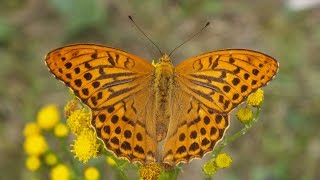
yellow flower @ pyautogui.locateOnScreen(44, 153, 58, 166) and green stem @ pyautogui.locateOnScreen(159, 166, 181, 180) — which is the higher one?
yellow flower @ pyautogui.locateOnScreen(44, 153, 58, 166)

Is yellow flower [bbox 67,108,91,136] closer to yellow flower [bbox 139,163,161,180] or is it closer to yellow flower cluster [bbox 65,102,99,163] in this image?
yellow flower cluster [bbox 65,102,99,163]

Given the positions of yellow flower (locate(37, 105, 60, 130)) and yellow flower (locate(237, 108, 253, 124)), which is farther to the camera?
yellow flower (locate(37, 105, 60, 130))

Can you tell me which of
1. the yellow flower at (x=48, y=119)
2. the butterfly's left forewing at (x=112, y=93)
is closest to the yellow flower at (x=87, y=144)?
the butterfly's left forewing at (x=112, y=93)

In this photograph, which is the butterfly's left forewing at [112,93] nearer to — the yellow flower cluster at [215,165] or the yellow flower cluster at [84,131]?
the yellow flower cluster at [84,131]

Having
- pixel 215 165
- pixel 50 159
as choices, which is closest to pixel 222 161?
pixel 215 165

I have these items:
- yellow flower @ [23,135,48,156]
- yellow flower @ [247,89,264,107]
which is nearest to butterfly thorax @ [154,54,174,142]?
yellow flower @ [247,89,264,107]

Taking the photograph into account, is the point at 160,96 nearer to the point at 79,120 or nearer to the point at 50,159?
the point at 79,120
